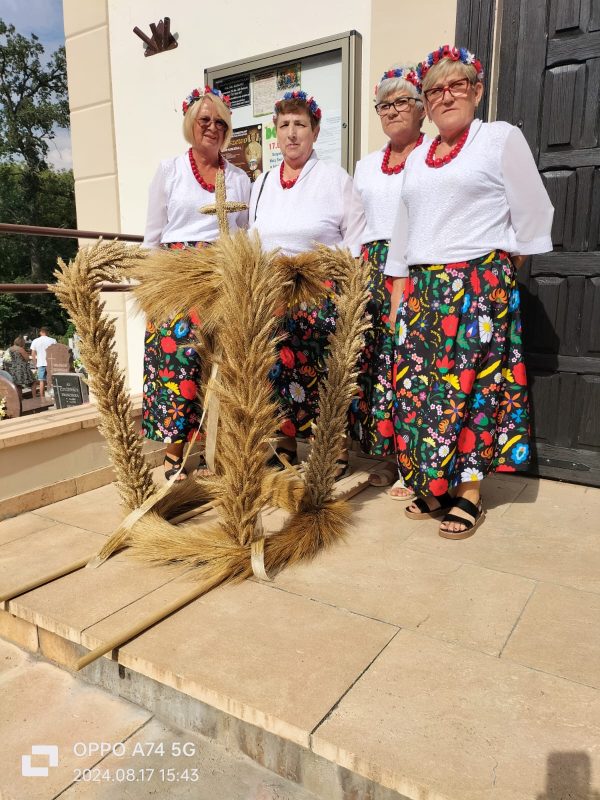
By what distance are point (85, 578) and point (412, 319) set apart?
166 centimetres

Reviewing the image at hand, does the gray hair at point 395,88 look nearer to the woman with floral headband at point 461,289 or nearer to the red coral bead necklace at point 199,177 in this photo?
the woman with floral headband at point 461,289

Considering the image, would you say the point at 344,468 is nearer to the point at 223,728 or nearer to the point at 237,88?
the point at 223,728

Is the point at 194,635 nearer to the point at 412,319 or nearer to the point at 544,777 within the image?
the point at 544,777

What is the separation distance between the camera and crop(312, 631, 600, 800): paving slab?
1.27m

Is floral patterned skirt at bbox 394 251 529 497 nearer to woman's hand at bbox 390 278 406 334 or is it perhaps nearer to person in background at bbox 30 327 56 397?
woman's hand at bbox 390 278 406 334

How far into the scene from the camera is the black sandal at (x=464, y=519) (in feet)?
8.13

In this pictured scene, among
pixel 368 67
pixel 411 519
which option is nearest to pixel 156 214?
pixel 368 67

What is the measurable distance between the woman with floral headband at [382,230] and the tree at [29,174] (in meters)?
27.4

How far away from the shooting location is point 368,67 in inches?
136

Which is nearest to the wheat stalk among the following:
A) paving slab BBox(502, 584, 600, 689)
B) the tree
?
paving slab BBox(502, 584, 600, 689)

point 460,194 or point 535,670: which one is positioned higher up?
point 460,194

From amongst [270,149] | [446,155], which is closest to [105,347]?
[446,155]

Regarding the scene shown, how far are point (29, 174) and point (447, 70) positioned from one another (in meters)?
30.8

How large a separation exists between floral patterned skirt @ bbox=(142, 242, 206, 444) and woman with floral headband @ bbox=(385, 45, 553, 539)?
1023 mm
